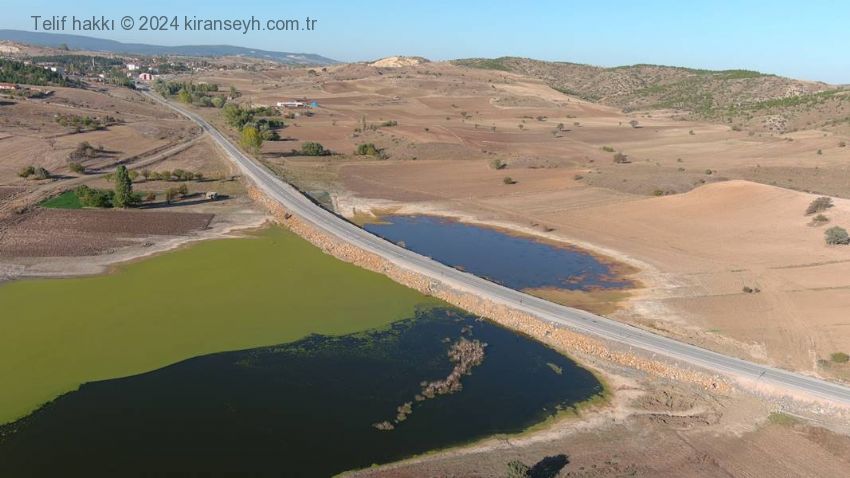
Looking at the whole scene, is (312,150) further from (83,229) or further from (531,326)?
(531,326)

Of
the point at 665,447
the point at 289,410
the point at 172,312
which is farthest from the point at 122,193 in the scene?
the point at 665,447

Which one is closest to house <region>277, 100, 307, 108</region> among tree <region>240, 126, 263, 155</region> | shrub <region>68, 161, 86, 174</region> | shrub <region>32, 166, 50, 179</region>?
tree <region>240, 126, 263, 155</region>

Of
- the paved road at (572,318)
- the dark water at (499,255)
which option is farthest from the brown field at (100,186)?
the dark water at (499,255)

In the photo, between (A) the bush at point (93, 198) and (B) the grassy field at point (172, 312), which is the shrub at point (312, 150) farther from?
(B) the grassy field at point (172, 312)

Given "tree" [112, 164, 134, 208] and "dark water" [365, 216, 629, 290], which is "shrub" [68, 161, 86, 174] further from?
"dark water" [365, 216, 629, 290]

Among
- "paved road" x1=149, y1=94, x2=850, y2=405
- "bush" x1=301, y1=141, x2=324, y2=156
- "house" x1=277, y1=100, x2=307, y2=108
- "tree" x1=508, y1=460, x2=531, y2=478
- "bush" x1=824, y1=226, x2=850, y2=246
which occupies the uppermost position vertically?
"house" x1=277, y1=100, x2=307, y2=108

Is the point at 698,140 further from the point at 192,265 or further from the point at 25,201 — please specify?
the point at 25,201

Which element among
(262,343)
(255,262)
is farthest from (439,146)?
(262,343)
